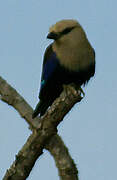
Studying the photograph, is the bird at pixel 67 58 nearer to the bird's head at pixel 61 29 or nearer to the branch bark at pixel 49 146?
the bird's head at pixel 61 29

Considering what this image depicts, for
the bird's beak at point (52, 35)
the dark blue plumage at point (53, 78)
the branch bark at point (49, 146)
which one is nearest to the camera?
the branch bark at point (49, 146)

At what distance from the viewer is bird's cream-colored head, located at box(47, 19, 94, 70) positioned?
5398 mm

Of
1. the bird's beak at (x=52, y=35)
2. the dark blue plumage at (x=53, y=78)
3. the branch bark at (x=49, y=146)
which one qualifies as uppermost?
the bird's beak at (x=52, y=35)

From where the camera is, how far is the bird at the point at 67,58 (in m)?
5.42

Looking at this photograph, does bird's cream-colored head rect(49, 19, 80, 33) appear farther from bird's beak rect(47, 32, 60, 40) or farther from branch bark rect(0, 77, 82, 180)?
branch bark rect(0, 77, 82, 180)

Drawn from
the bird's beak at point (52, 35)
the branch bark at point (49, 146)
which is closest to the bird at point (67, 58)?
the bird's beak at point (52, 35)

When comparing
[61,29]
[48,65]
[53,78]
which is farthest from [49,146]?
[61,29]

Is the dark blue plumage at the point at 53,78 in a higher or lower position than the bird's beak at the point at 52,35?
lower

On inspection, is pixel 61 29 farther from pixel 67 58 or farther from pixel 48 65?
pixel 48 65

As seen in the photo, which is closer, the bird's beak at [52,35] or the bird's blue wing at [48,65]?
the bird's beak at [52,35]

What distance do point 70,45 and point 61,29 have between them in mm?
282

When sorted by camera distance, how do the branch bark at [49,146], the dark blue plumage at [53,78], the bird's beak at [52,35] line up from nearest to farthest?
the branch bark at [49,146] < the bird's beak at [52,35] < the dark blue plumage at [53,78]

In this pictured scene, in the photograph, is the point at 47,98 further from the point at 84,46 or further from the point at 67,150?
the point at 67,150

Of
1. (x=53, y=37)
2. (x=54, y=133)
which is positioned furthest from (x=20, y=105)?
(x=53, y=37)
